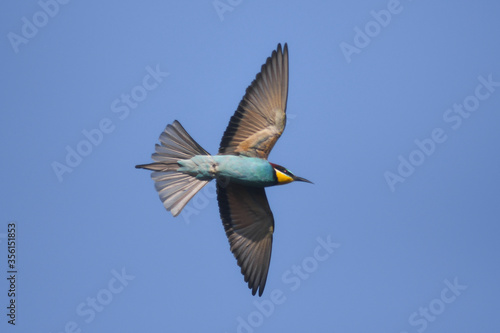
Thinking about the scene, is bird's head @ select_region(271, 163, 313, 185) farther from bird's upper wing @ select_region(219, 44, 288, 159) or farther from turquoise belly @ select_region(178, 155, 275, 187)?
bird's upper wing @ select_region(219, 44, 288, 159)

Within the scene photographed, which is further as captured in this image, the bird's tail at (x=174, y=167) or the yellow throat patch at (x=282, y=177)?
the yellow throat patch at (x=282, y=177)


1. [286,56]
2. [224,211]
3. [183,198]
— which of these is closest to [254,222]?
[224,211]

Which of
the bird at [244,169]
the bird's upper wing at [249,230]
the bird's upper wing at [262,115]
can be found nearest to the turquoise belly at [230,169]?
the bird at [244,169]

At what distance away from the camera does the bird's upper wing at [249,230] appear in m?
9.79

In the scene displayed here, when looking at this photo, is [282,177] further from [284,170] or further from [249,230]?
[249,230]

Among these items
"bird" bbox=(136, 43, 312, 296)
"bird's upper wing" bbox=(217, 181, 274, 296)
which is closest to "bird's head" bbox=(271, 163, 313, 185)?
"bird" bbox=(136, 43, 312, 296)

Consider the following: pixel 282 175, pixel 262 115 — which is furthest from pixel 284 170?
pixel 262 115

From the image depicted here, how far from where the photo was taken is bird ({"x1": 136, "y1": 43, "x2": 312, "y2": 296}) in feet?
30.2

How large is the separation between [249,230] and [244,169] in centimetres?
98

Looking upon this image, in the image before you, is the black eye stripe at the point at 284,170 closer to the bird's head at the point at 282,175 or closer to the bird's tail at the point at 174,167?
the bird's head at the point at 282,175

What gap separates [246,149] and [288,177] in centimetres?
57

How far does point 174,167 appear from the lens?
30.3 ft

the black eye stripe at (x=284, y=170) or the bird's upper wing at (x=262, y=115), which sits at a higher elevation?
the bird's upper wing at (x=262, y=115)

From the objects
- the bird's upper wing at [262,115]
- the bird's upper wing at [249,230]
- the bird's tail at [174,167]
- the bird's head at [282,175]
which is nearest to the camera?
the bird's tail at [174,167]
